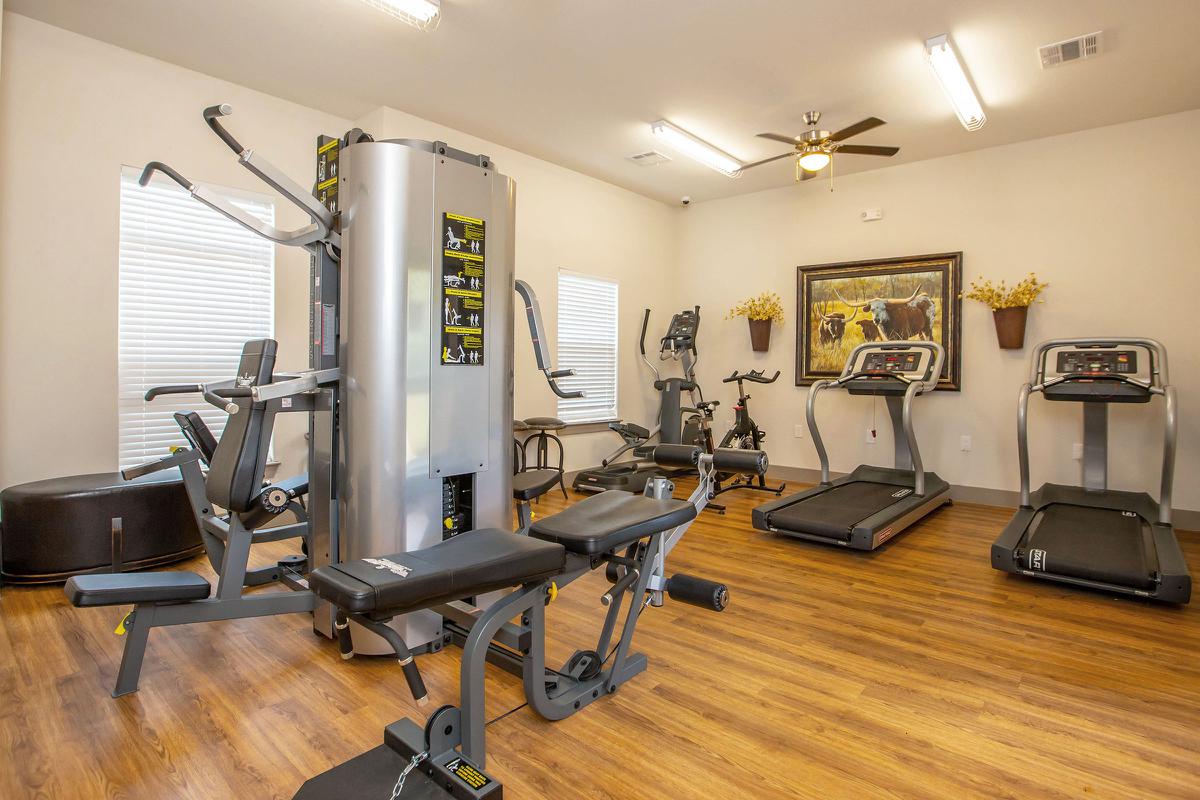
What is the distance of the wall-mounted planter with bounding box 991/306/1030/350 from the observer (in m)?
5.15

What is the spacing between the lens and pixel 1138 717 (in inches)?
82.4

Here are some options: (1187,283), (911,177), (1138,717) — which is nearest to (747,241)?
(911,177)

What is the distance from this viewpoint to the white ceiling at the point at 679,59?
3328 millimetres

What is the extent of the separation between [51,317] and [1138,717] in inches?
211

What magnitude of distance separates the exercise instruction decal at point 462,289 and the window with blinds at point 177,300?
2.52 m

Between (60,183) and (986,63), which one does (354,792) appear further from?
(986,63)

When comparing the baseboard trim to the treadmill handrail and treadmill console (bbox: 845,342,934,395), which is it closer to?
the treadmill handrail

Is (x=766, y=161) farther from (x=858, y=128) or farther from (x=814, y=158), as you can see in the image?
(x=858, y=128)

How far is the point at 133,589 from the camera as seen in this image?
6.98ft

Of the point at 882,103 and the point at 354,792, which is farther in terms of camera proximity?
the point at 882,103

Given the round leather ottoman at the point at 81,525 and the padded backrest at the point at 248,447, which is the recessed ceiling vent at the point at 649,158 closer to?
the padded backrest at the point at 248,447

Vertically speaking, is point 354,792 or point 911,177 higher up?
point 911,177

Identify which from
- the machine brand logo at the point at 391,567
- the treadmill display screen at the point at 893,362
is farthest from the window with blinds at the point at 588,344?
the machine brand logo at the point at 391,567

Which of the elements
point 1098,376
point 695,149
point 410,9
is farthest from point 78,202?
point 1098,376
